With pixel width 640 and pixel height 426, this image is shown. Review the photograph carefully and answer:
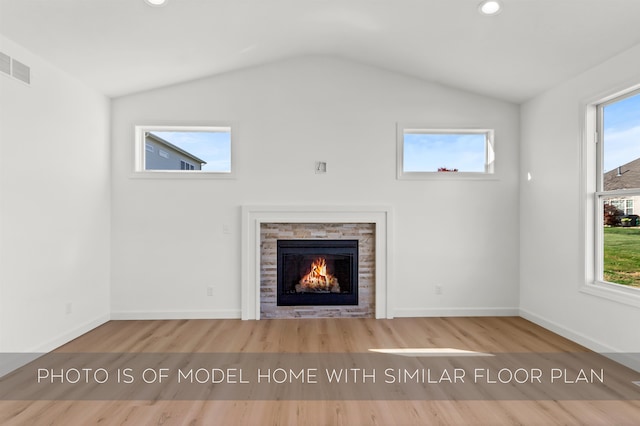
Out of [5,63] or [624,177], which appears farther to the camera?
[624,177]

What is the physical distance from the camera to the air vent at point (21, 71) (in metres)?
2.64

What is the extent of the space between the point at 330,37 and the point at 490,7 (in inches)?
61.0

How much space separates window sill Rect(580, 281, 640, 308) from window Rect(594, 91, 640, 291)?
3 cm

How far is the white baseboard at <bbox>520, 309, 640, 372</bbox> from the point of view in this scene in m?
2.72

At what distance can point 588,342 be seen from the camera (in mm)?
3129

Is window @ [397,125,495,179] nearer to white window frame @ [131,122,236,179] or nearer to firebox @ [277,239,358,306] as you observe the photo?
firebox @ [277,239,358,306]

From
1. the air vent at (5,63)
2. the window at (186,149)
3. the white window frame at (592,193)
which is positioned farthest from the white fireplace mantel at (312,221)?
the air vent at (5,63)

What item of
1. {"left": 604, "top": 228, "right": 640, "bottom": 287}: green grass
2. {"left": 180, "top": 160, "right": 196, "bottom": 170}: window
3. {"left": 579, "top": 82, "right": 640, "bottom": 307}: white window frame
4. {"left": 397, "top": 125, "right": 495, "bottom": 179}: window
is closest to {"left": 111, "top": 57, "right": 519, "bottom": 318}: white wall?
{"left": 397, "top": 125, "right": 495, "bottom": 179}: window

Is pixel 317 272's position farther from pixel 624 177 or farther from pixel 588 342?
pixel 624 177

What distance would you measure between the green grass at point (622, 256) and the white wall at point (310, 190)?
3.43 ft

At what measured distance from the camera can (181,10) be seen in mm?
2709

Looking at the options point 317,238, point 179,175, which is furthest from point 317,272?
point 179,175

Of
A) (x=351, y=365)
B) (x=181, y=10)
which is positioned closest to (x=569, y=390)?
(x=351, y=365)

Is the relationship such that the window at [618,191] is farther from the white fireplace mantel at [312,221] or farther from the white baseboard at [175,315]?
the white baseboard at [175,315]
